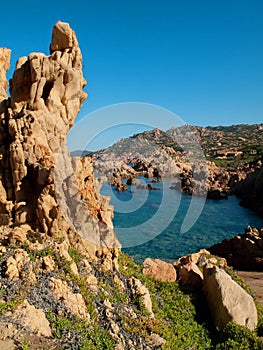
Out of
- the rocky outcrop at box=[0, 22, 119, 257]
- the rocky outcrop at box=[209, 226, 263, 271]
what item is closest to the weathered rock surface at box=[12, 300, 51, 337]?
the rocky outcrop at box=[0, 22, 119, 257]

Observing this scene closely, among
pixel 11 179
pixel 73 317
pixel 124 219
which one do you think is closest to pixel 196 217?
pixel 124 219

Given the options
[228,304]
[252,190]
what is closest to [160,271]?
[228,304]

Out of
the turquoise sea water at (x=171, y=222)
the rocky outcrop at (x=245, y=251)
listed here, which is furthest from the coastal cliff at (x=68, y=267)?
the turquoise sea water at (x=171, y=222)

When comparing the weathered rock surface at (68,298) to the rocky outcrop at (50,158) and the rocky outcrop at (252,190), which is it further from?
the rocky outcrop at (252,190)

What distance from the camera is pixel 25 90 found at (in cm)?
1694

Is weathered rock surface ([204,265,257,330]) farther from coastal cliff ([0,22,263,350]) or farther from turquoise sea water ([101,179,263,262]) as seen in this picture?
turquoise sea water ([101,179,263,262])

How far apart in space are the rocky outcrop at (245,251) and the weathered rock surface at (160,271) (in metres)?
13.6

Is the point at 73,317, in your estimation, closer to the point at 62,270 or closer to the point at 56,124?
the point at 62,270

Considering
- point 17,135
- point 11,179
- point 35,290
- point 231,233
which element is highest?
point 17,135

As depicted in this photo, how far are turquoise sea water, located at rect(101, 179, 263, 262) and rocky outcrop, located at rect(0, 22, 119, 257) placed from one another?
51.0 feet

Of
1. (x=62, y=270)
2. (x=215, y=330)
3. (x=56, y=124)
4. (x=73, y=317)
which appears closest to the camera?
(x=73, y=317)

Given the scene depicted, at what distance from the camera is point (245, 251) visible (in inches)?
1091

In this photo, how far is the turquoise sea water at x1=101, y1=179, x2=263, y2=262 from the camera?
34.6 meters

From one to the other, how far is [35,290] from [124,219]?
37.4m
